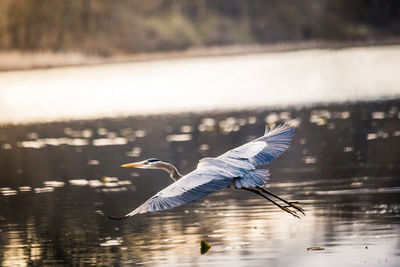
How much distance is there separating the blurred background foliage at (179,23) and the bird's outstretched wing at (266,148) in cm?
5806

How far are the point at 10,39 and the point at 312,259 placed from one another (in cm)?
6440

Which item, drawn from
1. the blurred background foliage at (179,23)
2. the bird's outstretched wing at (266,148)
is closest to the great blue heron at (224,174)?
the bird's outstretched wing at (266,148)

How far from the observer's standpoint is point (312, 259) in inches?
322

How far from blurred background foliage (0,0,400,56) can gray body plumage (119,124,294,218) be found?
5823 cm

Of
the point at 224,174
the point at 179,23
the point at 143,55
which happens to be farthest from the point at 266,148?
the point at 179,23

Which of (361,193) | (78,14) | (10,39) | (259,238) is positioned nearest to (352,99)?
(361,193)

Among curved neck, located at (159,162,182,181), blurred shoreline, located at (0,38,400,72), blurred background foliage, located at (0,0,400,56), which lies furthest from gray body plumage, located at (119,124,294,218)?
blurred background foliage, located at (0,0,400,56)

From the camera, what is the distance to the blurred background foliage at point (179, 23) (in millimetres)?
69812

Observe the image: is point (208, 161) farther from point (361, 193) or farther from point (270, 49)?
point (270, 49)

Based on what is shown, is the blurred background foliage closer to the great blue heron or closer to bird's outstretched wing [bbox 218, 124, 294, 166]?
bird's outstretched wing [bbox 218, 124, 294, 166]

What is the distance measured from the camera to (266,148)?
900cm

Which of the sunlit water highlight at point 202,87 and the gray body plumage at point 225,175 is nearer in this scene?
the gray body plumage at point 225,175

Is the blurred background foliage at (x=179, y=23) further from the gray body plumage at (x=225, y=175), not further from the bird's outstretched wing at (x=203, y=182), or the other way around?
the bird's outstretched wing at (x=203, y=182)

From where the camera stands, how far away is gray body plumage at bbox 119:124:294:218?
7509mm
